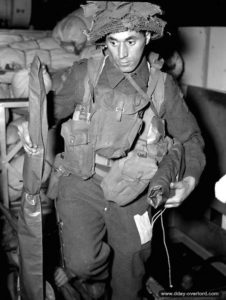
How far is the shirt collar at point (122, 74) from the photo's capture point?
261cm

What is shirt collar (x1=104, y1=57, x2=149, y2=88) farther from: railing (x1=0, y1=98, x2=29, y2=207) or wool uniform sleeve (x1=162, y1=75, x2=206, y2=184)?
railing (x1=0, y1=98, x2=29, y2=207)

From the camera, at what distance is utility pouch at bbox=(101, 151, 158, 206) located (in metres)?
2.55

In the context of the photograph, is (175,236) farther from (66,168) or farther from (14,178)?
(66,168)

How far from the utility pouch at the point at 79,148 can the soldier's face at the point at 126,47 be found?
1.54 ft

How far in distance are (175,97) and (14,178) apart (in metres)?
2.07

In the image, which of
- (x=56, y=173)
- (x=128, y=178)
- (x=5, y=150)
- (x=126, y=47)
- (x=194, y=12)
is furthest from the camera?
(x=194, y=12)

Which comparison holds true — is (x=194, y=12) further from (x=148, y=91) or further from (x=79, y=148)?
(x=79, y=148)

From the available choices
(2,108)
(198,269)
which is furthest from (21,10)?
(198,269)

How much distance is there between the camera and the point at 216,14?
5.21m

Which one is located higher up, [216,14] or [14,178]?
[216,14]

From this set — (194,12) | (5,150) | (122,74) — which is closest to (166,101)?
(122,74)

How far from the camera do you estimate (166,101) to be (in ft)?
8.67

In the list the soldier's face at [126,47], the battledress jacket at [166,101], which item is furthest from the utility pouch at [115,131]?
the soldier's face at [126,47]

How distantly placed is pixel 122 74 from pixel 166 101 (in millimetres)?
354
